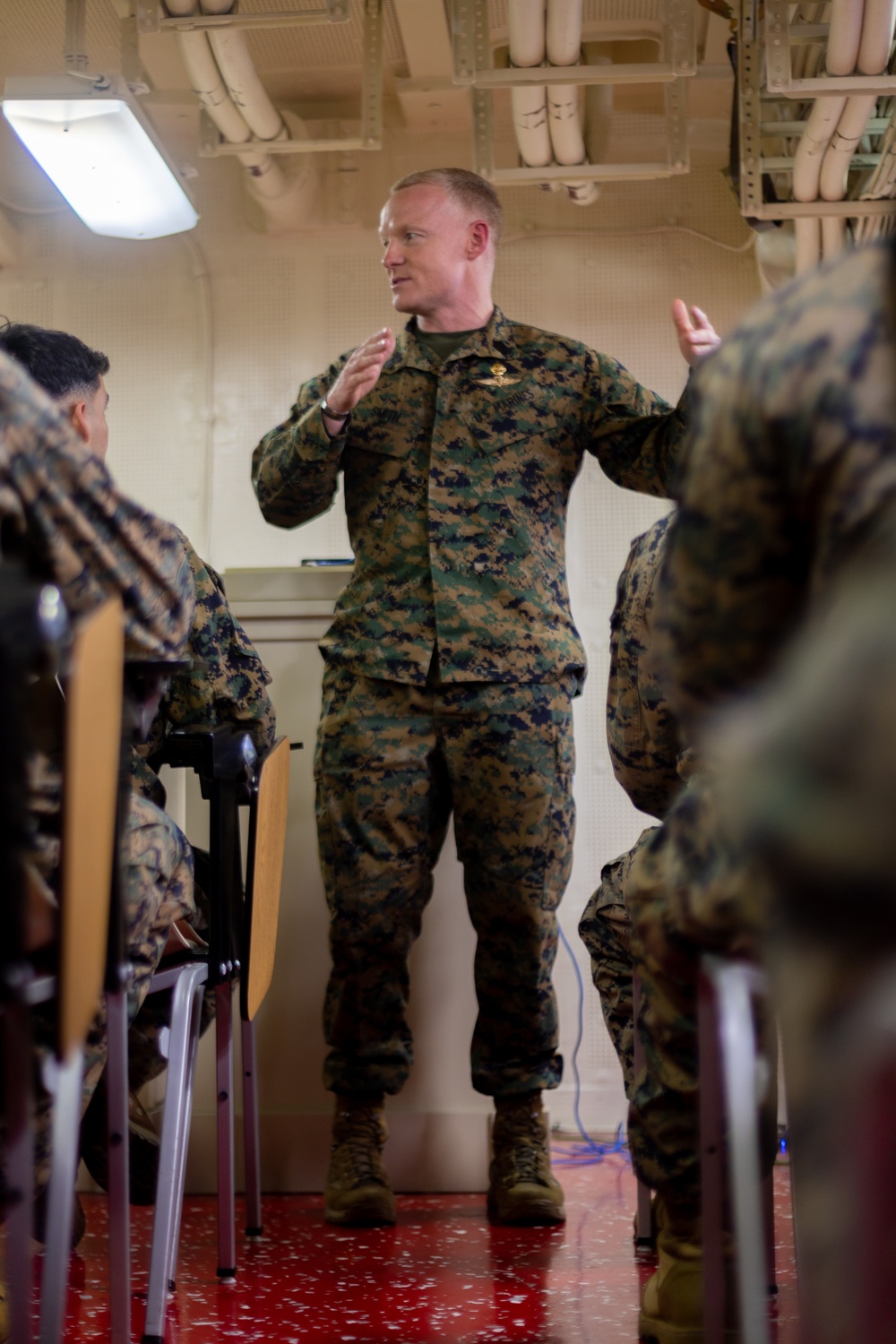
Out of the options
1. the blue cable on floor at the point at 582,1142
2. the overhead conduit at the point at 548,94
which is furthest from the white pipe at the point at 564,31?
the blue cable on floor at the point at 582,1142

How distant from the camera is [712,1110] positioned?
4.16 ft

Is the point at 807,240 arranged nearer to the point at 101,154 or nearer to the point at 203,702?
the point at 101,154

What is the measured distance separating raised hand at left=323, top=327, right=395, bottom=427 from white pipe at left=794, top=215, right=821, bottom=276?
1545 mm

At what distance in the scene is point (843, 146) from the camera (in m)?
3.21

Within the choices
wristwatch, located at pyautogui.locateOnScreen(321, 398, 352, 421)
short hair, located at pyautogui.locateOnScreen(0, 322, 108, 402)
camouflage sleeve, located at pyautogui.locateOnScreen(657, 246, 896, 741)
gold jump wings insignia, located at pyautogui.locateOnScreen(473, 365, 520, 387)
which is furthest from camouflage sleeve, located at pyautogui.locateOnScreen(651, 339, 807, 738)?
gold jump wings insignia, located at pyautogui.locateOnScreen(473, 365, 520, 387)

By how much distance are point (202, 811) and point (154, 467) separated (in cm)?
153

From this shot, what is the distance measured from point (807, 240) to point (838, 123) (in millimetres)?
441

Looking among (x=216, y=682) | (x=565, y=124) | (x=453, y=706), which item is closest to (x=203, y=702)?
(x=216, y=682)

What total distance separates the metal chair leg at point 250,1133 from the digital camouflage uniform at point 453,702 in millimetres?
178

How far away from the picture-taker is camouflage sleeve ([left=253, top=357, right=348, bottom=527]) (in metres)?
2.63

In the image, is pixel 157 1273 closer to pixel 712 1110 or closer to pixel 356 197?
pixel 712 1110

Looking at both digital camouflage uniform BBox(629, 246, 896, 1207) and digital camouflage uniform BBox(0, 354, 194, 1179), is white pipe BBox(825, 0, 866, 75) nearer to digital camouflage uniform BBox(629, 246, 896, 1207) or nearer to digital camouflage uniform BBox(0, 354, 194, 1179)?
digital camouflage uniform BBox(0, 354, 194, 1179)

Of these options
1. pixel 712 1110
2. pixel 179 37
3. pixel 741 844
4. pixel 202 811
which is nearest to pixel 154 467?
pixel 179 37

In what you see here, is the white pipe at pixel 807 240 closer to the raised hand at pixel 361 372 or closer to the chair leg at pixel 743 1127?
the raised hand at pixel 361 372
